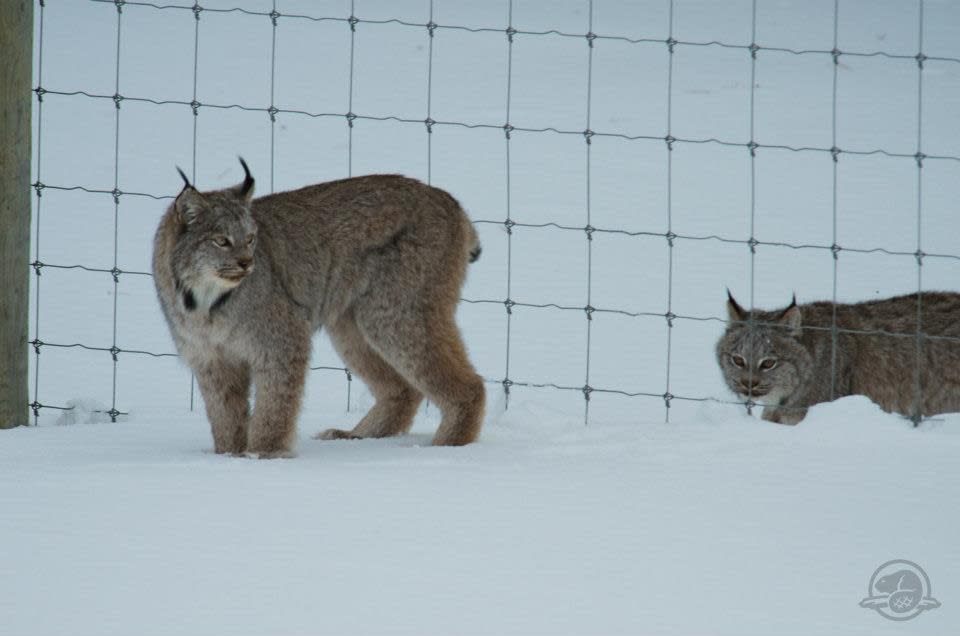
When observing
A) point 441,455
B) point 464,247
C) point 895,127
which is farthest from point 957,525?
point 895,127

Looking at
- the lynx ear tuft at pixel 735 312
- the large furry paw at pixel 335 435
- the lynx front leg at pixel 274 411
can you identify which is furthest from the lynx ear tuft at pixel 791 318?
the lynx front leg at pixel 274 411

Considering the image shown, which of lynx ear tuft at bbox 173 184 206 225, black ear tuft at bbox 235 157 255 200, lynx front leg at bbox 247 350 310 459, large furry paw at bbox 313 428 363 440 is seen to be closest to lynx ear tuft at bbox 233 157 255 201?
black ear tuft at bbox 235 157 255 200

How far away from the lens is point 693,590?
4.07 metres

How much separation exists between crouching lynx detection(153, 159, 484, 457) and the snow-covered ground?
10.9 inches

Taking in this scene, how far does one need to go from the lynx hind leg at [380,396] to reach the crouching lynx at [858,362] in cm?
141

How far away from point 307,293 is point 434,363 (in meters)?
0.53

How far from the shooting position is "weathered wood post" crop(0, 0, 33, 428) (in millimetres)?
5699

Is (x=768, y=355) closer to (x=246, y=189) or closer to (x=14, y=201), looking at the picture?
(x=246, y=189)

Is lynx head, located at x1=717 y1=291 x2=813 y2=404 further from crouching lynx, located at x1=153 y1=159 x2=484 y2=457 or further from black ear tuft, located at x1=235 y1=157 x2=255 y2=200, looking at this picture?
black ear tuft, located at x1=235 y1=157 x2=255 y2=200

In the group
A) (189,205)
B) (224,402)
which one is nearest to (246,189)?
(189,205)

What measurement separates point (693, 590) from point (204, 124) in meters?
7.42

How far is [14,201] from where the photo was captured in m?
5.75

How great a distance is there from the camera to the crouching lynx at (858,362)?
647 cm

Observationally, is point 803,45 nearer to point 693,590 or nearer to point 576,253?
point 576,253
